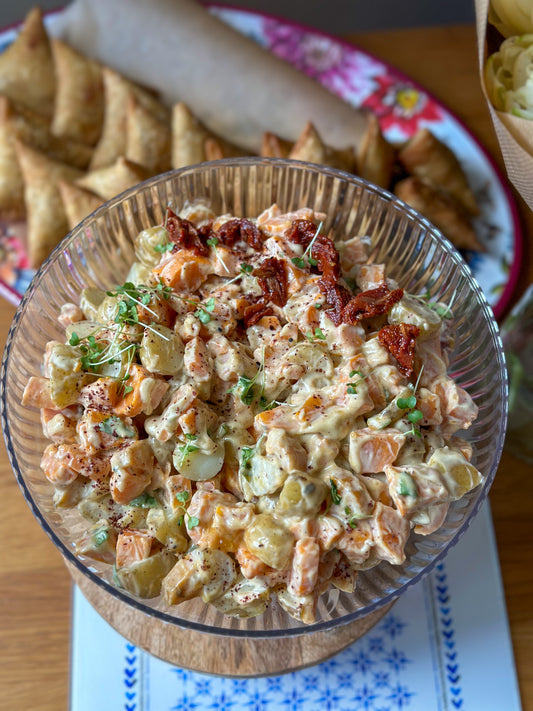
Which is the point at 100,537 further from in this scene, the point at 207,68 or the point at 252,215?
the point at 207,68

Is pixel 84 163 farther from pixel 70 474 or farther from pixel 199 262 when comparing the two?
pixel 70 474

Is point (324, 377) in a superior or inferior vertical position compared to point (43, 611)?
superior

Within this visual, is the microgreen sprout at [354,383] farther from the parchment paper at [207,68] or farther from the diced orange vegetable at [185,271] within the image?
the parchment paper at [207,68]

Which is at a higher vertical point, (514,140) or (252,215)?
(514,140)

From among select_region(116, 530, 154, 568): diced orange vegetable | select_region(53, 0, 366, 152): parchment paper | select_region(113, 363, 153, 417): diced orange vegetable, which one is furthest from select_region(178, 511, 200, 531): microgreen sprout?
select_region(53, 0, 366, 152): parchment paper

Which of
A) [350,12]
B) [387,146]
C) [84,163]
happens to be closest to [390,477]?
[387,146]

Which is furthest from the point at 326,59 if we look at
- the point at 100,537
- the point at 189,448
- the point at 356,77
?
the point at 100,537

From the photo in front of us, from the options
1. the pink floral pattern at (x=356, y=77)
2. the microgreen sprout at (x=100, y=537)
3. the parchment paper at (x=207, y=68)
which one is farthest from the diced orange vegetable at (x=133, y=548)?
the pink floral pattern at (x=356, y=77)
